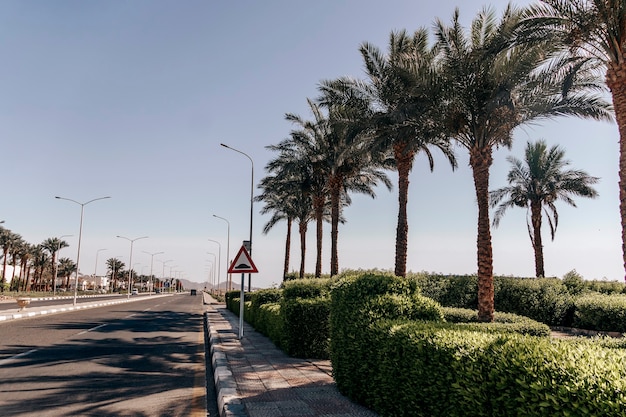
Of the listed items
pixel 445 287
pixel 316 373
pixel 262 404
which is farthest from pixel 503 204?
pixel 262 404

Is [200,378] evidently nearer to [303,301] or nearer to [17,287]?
[303,301]

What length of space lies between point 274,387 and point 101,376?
12.3 feet

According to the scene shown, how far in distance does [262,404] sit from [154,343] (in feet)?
29.7

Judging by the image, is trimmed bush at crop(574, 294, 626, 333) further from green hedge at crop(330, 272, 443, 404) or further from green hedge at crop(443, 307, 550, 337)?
green hedge at crop(330, 272, 443, 404)

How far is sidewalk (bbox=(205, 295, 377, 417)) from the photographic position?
19.5 feet

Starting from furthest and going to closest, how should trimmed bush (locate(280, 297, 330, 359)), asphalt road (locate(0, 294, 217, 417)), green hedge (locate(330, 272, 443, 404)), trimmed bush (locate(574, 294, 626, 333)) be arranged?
1. trimmed bush (locate(574, 294, 626, 333))
2. trimmed bush (locate(280, 297, 330, 359))
3. asphalt road (locate(0, 294, 217, 417))
4. green hedge (locate(330, 272, 443, 404))

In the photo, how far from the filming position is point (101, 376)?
870 cm

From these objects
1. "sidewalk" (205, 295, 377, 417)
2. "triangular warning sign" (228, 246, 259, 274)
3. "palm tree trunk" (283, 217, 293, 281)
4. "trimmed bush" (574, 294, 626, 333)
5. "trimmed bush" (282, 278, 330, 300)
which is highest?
"palm tree trunk" (283, 217, 293, 281)

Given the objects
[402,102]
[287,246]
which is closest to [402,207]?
[402,102]

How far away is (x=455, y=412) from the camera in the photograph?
4012mm

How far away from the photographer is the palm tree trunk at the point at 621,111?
340 inches

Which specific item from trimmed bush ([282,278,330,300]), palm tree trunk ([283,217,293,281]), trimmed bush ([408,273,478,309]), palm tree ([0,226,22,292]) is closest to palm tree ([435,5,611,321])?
trimmed bush ([282,278,330,300])

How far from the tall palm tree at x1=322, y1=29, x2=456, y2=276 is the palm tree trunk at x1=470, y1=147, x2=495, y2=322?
1.95 m

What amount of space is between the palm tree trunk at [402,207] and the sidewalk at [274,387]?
8.02m
